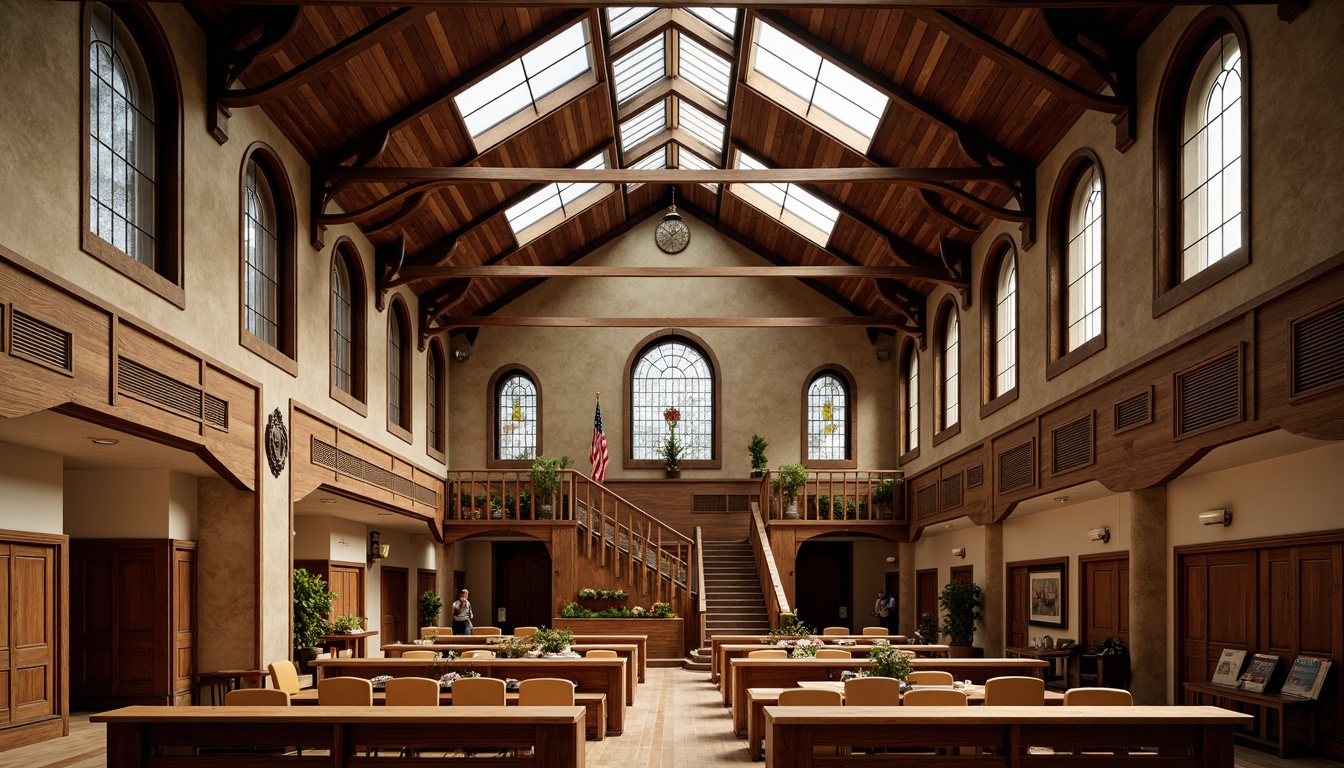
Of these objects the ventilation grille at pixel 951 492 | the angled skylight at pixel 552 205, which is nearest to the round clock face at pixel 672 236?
the angled skylight at pixel 552 205

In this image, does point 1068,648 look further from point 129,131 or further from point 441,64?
point 129,131

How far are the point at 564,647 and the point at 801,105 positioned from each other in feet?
28.6

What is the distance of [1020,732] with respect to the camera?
6.74 metres

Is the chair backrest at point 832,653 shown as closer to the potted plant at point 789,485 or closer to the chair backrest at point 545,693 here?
the chair backrest at point 545,693

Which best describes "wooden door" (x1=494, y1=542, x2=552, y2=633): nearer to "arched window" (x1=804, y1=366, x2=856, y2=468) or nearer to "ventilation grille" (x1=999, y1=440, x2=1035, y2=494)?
"arched window" (x1=804, y1=366, x2=856, y2=468)

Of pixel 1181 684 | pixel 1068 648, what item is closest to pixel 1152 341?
pixel 1181 684

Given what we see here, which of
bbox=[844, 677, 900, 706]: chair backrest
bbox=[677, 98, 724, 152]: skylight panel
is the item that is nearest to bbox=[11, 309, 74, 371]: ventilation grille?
bbox=[844, 677, 900, 706]: chair backrest

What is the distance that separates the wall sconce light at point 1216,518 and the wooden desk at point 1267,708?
56.2 inches

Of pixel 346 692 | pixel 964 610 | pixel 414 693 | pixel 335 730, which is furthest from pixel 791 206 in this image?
pixel 335 730

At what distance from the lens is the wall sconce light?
399 inches

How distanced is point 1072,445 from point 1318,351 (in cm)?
489

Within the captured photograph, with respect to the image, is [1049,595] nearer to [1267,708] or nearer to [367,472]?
[1267,708]

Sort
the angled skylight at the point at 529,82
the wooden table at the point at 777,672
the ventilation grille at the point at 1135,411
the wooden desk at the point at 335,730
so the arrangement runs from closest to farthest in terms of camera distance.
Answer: the wooden desk at the point at 335,730 < the ventilation grille at the point at 1135,411 < the wooden table at the point at 777,672 < the angled skylight at the point at 529,82

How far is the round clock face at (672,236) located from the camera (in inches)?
904
